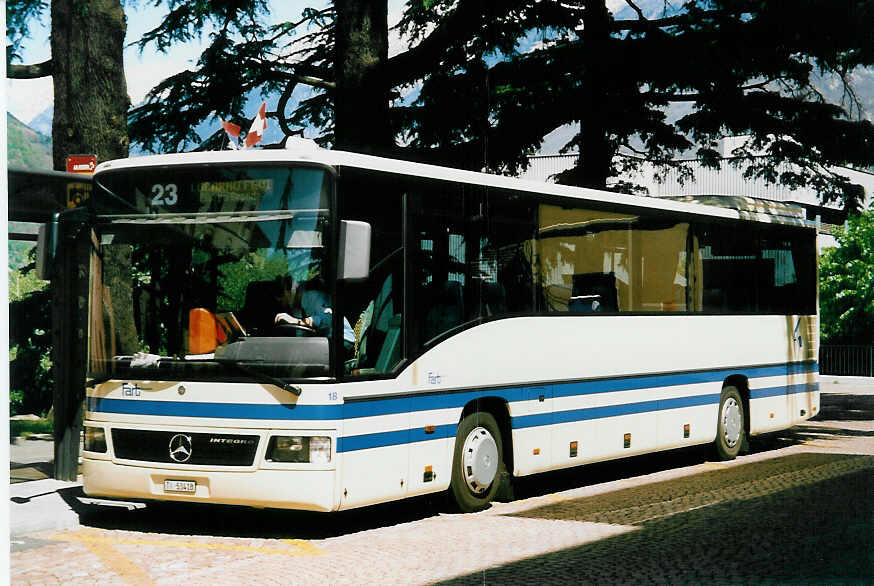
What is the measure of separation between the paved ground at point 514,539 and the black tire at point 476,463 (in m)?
0.18

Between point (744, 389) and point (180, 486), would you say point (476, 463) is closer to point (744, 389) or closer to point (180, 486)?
point (180, 486)

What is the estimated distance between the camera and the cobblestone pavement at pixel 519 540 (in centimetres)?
844

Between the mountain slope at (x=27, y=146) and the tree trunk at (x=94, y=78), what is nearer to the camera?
the mountain slope at (x=27, y=146)

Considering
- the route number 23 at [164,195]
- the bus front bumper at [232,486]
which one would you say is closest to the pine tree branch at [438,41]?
the route number 23 at [164,195]

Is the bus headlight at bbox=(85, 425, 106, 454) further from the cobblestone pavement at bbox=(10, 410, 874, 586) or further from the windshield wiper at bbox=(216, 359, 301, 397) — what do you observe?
the windshield wiper at bbox=(216, 359, 301, 397)

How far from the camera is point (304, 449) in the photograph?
9820 mm

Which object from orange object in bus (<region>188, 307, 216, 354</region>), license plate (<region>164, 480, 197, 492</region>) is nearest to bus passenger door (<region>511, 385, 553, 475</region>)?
orange object in bus (<region>188, 307, 216, 354</region>)

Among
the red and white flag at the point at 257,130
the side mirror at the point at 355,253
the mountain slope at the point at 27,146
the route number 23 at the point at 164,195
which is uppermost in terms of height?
the mountain slope at the point at 27,146

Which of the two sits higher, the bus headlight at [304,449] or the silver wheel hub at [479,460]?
the bus headlight at [304,449]

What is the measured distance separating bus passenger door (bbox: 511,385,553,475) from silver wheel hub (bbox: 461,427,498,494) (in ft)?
1.32

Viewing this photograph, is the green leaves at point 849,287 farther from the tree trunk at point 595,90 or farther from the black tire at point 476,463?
the black tire at point 476,463

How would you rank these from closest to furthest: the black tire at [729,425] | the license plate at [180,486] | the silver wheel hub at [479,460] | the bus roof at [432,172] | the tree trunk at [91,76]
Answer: the license plate at [180,486] → the bus roof at [432,172] → the silver wheel hub at [479,460] → the tree trunk at [91,76] → the black tire at [729,425]

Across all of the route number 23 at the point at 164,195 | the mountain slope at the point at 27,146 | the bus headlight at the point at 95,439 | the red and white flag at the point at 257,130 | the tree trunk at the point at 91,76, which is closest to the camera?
the route number 23 at the point at 164,195

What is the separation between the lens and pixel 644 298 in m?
14.5
